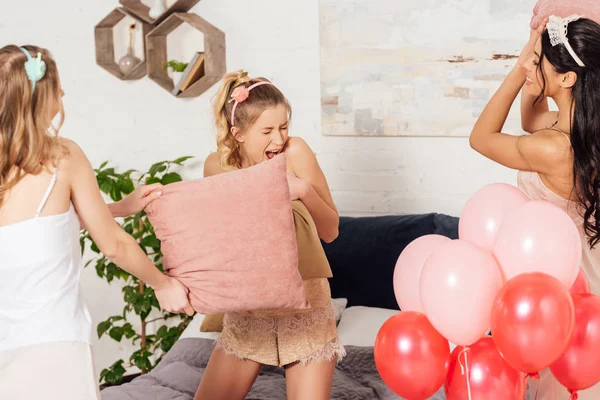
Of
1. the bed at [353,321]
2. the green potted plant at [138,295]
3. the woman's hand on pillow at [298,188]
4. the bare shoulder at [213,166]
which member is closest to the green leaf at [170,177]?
the green potted plant at [138,295]

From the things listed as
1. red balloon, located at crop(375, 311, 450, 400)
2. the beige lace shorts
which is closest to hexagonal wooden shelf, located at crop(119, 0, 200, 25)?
the beige lace shorts

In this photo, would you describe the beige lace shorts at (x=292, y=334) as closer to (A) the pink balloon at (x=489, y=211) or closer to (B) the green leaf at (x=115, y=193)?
(A) the pink balloon at (x=489, y=211)

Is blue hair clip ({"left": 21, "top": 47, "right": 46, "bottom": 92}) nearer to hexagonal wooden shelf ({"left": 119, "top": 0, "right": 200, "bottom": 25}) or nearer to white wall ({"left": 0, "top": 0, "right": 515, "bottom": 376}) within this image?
white wall ({"left": 0, "top": 0, "right": 515, "bottom": 376})

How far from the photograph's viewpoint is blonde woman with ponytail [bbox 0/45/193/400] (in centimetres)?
157

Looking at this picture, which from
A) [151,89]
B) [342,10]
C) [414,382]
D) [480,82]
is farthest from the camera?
[151,89]

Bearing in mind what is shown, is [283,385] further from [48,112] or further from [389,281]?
[48,112]

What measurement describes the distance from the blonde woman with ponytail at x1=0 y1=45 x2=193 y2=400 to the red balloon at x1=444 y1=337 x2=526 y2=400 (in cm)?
82

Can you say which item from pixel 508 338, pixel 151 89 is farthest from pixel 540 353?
pixel 151 89

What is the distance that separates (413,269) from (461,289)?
23 cm

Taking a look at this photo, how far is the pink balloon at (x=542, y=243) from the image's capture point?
163cm

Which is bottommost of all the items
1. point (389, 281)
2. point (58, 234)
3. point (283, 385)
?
point (283, 385)

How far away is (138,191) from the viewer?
6.21 feet

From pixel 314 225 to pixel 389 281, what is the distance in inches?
42.3

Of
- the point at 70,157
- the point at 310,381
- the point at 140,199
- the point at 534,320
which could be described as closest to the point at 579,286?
the point at 534,320
